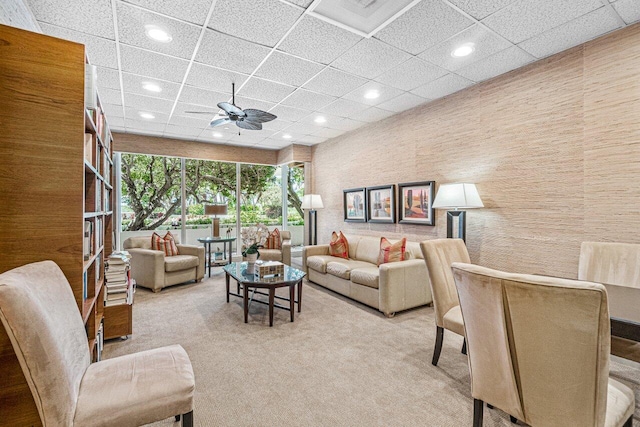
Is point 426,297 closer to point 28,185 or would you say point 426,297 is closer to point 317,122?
point 317,122

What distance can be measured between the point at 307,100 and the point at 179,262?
10.4 ft

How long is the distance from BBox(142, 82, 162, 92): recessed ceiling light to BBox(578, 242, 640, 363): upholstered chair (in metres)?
4.79

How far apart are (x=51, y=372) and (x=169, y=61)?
299 cm

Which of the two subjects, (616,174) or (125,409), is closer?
(125,409)

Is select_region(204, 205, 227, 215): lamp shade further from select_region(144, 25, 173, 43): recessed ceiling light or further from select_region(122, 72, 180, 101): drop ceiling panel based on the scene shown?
select_region(144, 25, 173, 43): recessed ceiling light

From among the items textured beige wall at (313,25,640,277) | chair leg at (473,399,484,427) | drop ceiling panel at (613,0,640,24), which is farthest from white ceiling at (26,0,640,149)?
chair leg at (473,399,484,427)

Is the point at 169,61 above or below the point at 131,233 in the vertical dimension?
above

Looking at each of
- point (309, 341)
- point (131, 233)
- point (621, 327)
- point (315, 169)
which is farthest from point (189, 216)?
point (621, 327)

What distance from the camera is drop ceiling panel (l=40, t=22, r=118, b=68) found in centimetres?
254

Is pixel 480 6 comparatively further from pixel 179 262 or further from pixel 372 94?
pixel 179 262

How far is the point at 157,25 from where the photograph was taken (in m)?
2.46

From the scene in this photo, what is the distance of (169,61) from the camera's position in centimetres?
306

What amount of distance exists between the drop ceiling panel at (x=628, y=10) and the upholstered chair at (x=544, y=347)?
8.35 ft

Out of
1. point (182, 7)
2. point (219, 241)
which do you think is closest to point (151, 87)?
point (182, 7)
